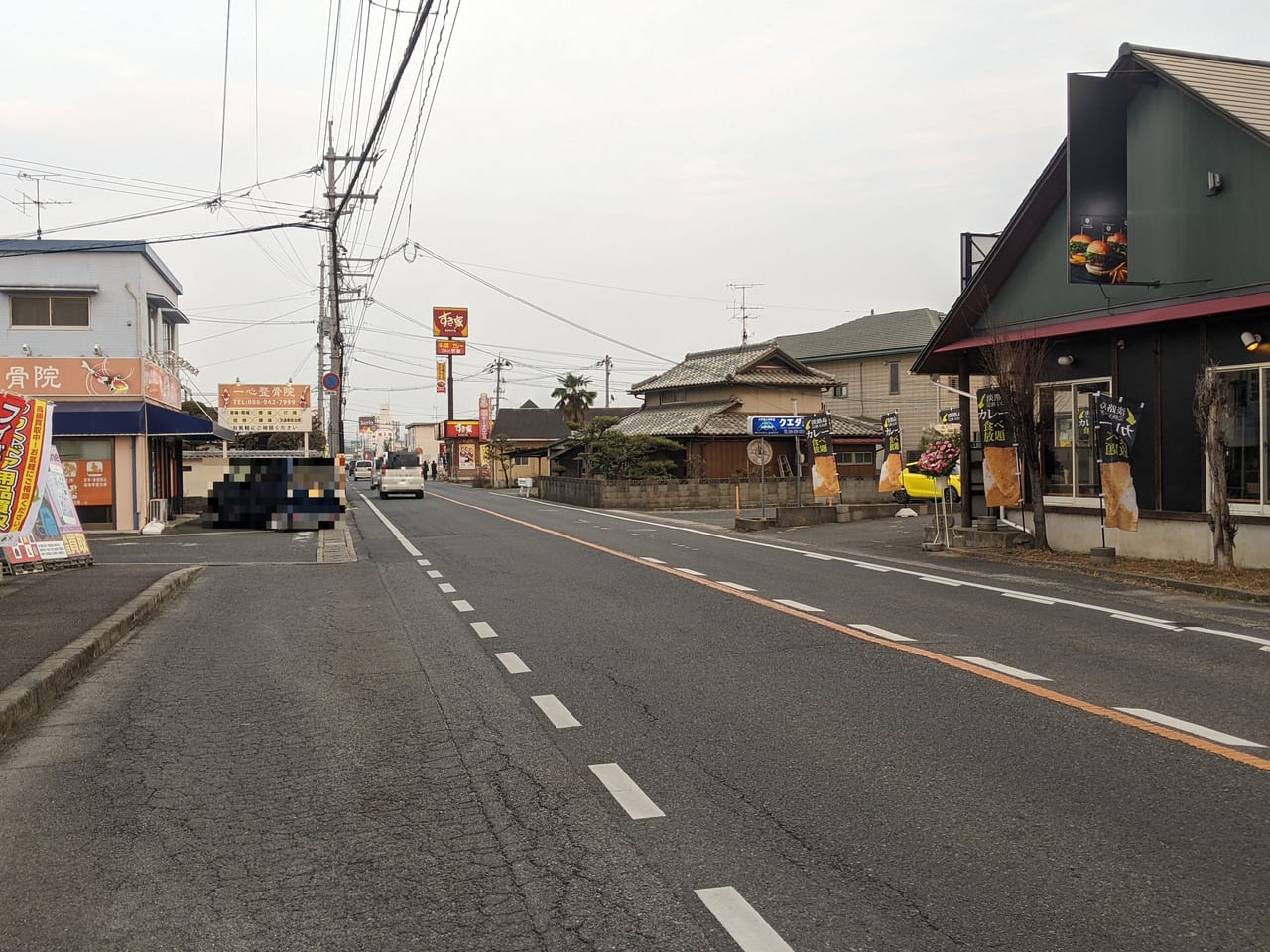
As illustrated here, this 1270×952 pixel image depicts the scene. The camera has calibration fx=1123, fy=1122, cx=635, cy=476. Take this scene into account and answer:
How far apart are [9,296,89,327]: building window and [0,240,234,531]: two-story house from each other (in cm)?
2

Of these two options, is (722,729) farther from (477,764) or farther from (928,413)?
(928,413)

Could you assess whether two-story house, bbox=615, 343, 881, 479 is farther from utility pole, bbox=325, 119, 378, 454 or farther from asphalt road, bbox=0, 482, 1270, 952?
asphalt road, bbox=0, 482, 1270, 952

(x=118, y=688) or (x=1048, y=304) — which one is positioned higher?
(x=1048, y=304)

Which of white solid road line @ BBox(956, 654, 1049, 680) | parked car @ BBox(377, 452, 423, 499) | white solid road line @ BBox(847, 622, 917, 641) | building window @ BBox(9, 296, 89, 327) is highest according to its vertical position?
building window @ BBox(9, 296, 89, 327)

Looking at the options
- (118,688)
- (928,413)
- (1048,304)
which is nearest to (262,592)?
(118,688)

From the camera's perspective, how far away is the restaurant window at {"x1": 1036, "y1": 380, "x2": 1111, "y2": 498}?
17766 millimetres

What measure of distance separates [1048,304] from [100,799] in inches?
659

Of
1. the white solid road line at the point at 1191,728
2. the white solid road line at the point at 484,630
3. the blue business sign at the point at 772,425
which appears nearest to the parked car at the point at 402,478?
the blue business sign at the point at 772,425

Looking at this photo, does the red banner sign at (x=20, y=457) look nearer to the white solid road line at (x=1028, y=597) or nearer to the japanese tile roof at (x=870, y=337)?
the white solid road line at (x=1028, y=597)

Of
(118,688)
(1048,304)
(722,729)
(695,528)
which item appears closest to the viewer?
(722,729)

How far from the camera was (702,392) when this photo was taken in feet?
168

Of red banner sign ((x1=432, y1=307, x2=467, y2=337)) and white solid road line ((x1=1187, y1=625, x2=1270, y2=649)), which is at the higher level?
red banner sign ((x1=432, y1=307, x2=467, y2=337))

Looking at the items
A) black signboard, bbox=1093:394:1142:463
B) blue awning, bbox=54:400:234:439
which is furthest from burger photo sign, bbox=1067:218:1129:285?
blue awning, bbox=54:400:234:439

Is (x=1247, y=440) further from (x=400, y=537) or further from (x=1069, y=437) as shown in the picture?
(x=400, y=537)
